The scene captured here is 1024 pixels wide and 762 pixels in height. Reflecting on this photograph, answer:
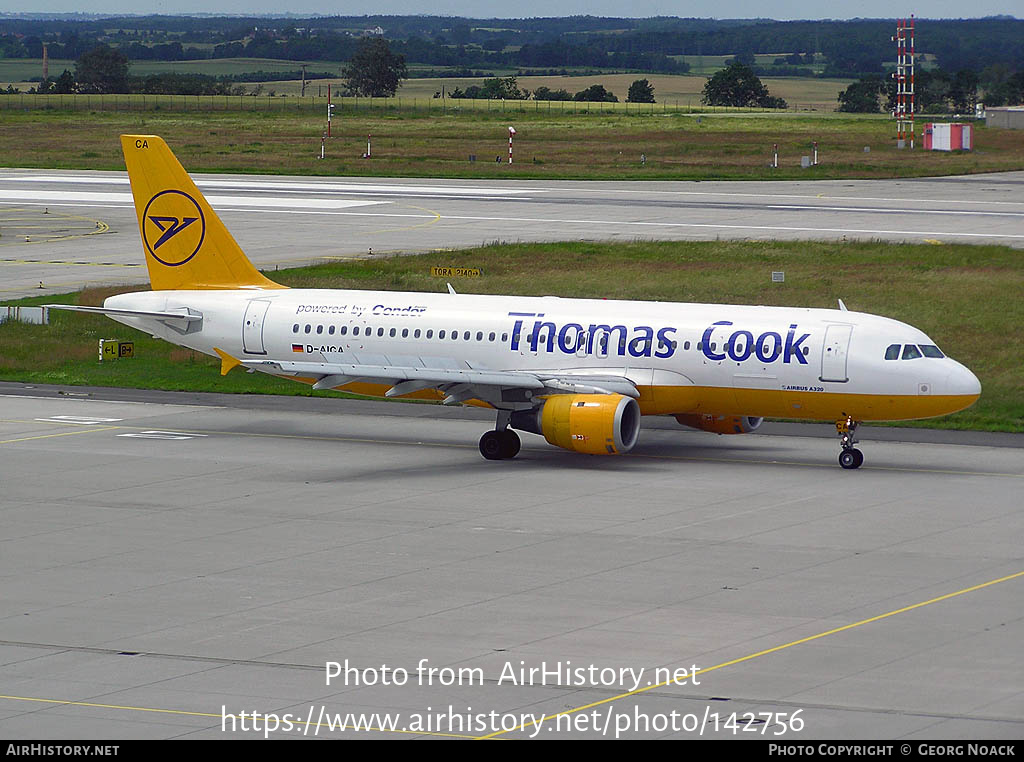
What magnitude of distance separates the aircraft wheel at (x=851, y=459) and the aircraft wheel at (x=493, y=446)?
8.81m

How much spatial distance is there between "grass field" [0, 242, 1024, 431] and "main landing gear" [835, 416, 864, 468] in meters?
7.33

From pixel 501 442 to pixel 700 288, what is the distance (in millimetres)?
26928

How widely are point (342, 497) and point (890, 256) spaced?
45.3m

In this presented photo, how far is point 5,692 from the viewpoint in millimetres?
22906

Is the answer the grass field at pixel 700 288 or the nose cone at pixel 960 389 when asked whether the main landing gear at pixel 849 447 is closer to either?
the nose cone at pixel 960 389

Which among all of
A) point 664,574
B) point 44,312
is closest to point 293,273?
point 44,312

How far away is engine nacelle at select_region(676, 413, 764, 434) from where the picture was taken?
43781mm

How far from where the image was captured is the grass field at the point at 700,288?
55.7 metres

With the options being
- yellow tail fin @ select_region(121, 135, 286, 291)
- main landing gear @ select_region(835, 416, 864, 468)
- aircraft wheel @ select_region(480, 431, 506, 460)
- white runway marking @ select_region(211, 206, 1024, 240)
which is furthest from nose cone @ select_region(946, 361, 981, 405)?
white runway marking @ select_region(211, 206, 1024, 240)

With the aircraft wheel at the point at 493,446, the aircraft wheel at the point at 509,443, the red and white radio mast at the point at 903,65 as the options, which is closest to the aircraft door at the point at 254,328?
the aircraft wheel at the point at 493,446

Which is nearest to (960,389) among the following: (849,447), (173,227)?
(849,447)

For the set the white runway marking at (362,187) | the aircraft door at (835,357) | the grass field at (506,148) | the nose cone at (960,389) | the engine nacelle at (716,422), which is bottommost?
the engine nacelle at (716,422)

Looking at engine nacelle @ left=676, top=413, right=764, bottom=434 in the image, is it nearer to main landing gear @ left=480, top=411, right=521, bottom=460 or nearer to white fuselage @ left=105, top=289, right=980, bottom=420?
white fuselage @ left=105, top=289, right=980, bottom=420

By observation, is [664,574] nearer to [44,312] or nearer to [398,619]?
[398,619]
